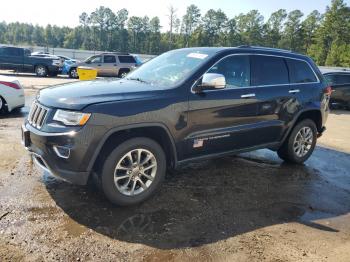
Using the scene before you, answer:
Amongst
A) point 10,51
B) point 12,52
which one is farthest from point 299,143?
point 10,51

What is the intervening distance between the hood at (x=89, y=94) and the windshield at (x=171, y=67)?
12.5 inches

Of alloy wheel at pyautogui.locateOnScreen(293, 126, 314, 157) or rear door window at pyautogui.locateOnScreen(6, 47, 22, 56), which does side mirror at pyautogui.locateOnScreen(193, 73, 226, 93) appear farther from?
rear door window at pyautogui.locateOnScreen(6, 47, 22, 56)

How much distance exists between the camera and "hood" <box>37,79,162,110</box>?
398cm

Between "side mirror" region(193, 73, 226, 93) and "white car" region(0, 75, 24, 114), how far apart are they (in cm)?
606

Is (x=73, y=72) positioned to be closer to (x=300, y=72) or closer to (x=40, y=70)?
(x=40, y=70)

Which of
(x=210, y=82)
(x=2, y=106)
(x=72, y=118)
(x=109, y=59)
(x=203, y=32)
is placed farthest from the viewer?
(x=203, y=32)

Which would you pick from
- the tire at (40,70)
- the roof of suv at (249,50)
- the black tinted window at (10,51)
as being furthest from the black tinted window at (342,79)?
the black tinted window at (10,51)

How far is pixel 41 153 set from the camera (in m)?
4.06

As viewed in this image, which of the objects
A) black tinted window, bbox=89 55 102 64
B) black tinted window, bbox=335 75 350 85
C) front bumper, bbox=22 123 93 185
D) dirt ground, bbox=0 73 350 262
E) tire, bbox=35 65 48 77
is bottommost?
dirt ground, bbox=0 73 350 262

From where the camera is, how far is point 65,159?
390 centimetres

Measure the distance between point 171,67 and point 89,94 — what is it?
1.42 metres

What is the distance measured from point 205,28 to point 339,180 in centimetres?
9782

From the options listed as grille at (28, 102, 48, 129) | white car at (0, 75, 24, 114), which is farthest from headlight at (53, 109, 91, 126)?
white car at (0, 75, 24, 114)

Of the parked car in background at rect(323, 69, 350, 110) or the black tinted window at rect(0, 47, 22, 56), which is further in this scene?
the black tinted window at rect(0, 47, 22, 56)
